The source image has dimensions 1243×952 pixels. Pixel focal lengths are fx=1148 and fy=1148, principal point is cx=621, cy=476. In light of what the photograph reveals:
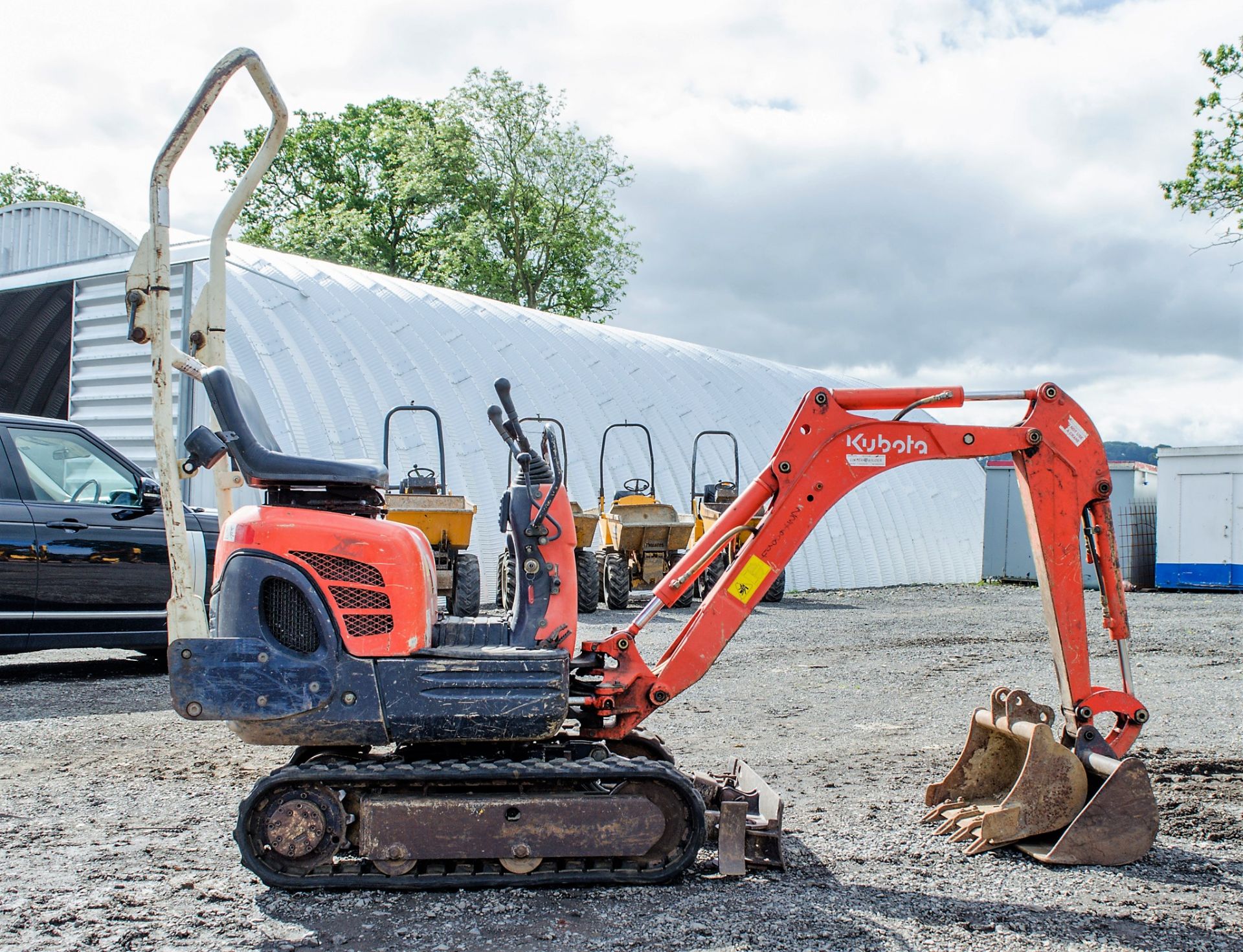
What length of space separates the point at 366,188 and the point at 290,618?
43.8m

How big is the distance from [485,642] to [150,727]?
141 inches

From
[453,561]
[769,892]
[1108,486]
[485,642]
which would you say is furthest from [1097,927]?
[453,561]

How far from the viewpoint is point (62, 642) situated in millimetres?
8547

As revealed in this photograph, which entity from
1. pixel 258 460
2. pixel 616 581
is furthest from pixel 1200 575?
pixel 258 460

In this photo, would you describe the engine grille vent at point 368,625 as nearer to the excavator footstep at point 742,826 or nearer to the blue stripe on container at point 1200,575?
the excavator footstep at point 742,826

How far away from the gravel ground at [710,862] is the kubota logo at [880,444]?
1.68m

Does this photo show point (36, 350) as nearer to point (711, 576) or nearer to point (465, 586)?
point (465, 586)

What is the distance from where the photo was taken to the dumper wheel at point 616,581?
15.2m

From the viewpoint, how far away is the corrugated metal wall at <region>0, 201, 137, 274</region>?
14.6 metres

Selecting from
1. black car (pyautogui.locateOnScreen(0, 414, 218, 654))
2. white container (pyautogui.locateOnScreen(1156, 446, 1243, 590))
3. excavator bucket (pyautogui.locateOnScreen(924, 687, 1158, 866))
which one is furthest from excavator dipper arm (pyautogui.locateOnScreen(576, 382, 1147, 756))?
white container (pyautogui.locateOnScreen(1156, 446, 1243, 590))

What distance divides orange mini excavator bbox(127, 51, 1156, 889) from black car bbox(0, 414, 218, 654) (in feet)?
13.7

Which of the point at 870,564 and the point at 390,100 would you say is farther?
the point at 390,100

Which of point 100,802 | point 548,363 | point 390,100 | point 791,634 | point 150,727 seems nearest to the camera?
point 100,802

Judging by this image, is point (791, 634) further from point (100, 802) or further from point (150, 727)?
point (100, 802)
